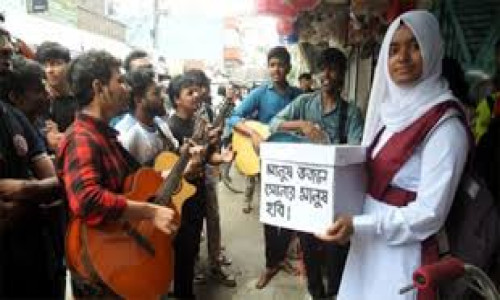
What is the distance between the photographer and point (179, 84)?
4.28 metres

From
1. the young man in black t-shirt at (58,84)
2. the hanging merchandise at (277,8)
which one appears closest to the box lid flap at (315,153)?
the young man in black t-shirt at (58,84)

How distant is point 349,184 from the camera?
1.92 metres

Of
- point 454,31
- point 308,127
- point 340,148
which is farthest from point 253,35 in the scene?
point 340,148

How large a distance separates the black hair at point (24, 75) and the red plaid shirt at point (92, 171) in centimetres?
60

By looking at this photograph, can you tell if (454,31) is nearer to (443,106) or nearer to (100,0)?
(443,106)

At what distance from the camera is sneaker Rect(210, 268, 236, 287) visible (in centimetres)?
511

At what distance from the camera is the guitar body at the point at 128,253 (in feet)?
7.94

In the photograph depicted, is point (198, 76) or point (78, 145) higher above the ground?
point (198, 76)

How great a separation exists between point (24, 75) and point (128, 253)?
117 centimetres

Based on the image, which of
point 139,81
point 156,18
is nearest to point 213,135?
point 139,81

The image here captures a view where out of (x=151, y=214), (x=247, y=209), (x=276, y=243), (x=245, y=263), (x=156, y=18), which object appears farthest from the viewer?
(x=156, y=18)

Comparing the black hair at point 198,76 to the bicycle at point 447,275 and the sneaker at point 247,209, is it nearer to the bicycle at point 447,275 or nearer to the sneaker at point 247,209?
the bicycle at point 447,275

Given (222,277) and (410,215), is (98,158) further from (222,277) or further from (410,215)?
(222,277)

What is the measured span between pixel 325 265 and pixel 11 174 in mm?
2428
